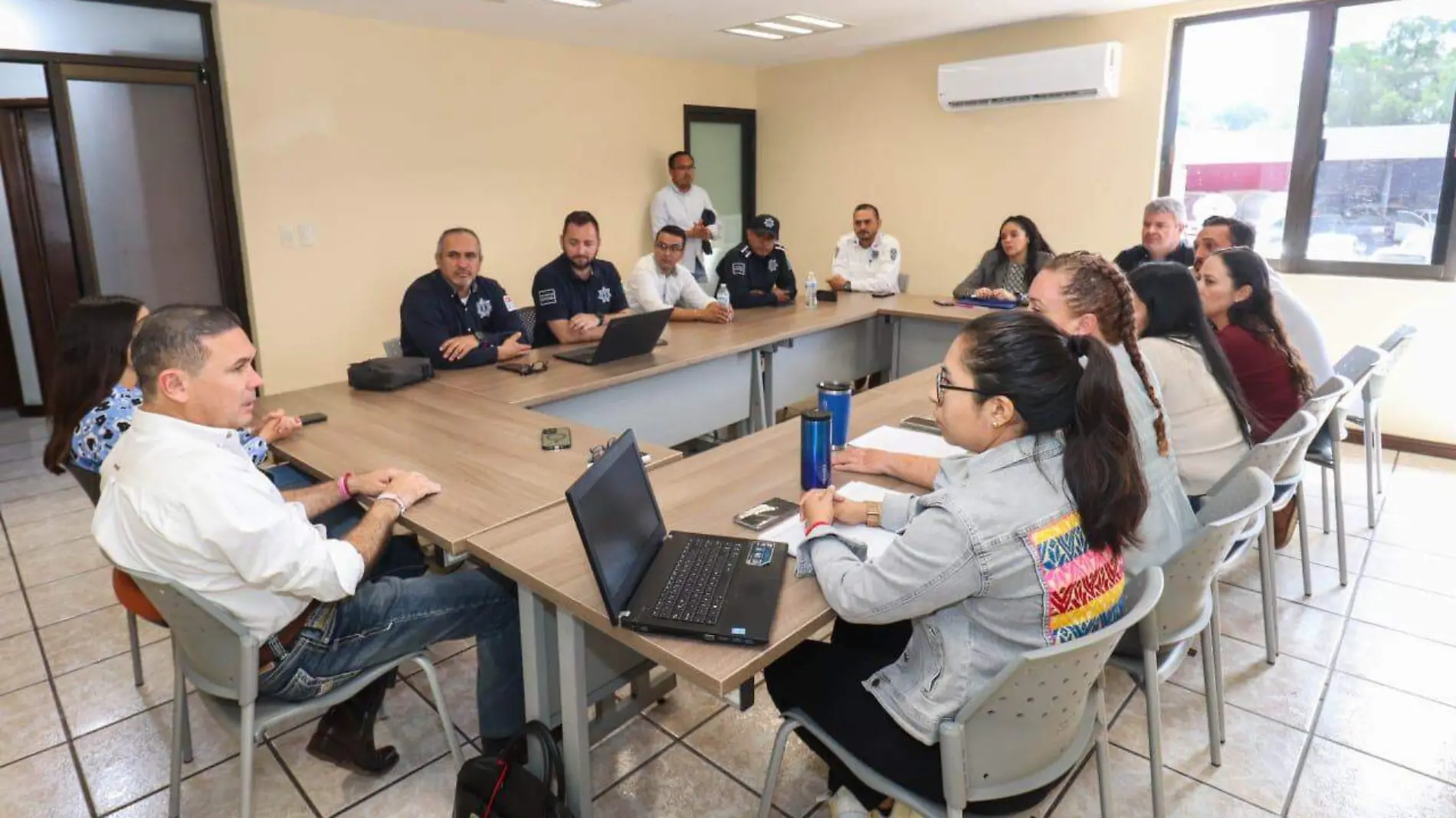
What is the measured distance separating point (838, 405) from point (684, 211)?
15.5 feet

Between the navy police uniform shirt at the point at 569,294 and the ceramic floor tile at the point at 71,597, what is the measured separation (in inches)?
75.6

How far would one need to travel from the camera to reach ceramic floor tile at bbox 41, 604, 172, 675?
2555 mm

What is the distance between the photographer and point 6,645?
2.66 meters

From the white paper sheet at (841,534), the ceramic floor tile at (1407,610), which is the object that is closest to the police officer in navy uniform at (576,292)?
the white paper sheet at (841,534)

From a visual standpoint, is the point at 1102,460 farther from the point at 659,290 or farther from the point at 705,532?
the point at 659,290

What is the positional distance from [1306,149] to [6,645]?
646cm

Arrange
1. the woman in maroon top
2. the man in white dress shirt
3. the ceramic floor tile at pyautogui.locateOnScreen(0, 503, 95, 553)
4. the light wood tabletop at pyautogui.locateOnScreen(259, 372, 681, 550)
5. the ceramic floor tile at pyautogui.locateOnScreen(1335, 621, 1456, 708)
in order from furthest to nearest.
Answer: the man in white dress shirt → the ceramic floor tile at pyautogui.locateOnScreen(0, 503, 95, 553) → the woman in maroon top → the ceramic floor tile at pyautogui.locateOnScreen(1335, 621, 1456, 708) → the light wood tabletop at pyautogui.locateOnScreen(259, 372, 681, 550)

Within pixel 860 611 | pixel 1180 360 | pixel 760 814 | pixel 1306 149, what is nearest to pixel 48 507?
pixel 760 814

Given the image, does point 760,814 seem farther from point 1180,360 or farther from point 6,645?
point 6,645

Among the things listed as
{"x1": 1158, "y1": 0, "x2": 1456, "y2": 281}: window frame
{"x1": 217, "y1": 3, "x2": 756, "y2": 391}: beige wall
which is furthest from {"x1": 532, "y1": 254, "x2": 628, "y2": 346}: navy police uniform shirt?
{"x1": 1158, "y1": 0, "x2": 1456, "y2": 281}: window frame

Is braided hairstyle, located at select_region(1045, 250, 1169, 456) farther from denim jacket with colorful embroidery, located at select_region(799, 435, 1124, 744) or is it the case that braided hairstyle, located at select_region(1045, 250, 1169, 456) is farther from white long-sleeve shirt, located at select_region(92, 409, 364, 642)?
white long-sleeve shirt, located at select_region(92, 409, 364, 642)

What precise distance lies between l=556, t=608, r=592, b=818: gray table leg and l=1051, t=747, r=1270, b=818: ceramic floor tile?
1098 mm

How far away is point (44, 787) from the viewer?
79.2 inches

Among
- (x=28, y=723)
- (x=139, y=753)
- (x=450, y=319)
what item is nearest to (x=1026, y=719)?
(x=139, y=753)
